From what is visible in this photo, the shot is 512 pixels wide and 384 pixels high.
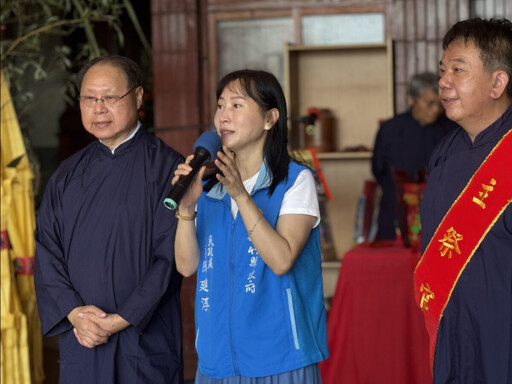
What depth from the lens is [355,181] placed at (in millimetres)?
4164

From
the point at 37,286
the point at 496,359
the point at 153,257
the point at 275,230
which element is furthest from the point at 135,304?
the point at 496,359

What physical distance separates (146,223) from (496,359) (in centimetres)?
94

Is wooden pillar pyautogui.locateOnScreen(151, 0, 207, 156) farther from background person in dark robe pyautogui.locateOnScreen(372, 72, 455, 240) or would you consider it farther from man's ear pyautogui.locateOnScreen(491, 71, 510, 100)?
man's ear pyautogui.locateOnScreen(491, 71, 510, 100)

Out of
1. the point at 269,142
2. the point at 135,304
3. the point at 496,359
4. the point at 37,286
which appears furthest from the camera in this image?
the point at 37,286

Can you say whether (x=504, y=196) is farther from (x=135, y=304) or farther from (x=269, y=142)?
(x=135, y=304)

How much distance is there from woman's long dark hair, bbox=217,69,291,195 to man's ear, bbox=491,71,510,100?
0.46 m

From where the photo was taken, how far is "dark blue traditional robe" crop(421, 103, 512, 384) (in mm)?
1676

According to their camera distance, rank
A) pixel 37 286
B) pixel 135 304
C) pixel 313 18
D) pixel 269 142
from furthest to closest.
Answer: pixel 313 18 < pixel 37 286 < pixel 135 304 < pixel 269 142

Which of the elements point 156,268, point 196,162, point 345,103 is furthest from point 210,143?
point 345,103

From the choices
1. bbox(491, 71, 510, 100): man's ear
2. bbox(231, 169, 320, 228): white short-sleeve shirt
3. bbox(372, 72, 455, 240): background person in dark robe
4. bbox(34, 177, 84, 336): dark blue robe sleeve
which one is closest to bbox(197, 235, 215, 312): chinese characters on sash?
bbox(231, 169, 320, 228): white short-sleeve shirt

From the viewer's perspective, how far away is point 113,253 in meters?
2.12

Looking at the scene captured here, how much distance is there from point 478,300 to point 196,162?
0.65m

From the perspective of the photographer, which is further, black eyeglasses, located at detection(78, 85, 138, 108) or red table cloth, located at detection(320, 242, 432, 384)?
red table cloth, located at detection(320, 242, 432, 384)

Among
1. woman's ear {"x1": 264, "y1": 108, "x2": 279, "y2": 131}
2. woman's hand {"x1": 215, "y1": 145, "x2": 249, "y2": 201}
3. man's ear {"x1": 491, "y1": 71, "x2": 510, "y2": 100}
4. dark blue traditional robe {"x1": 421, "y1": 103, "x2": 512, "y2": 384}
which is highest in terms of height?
man's ear {"x1": 491, "y1": 71, "x2": 510, "y2": 100}
